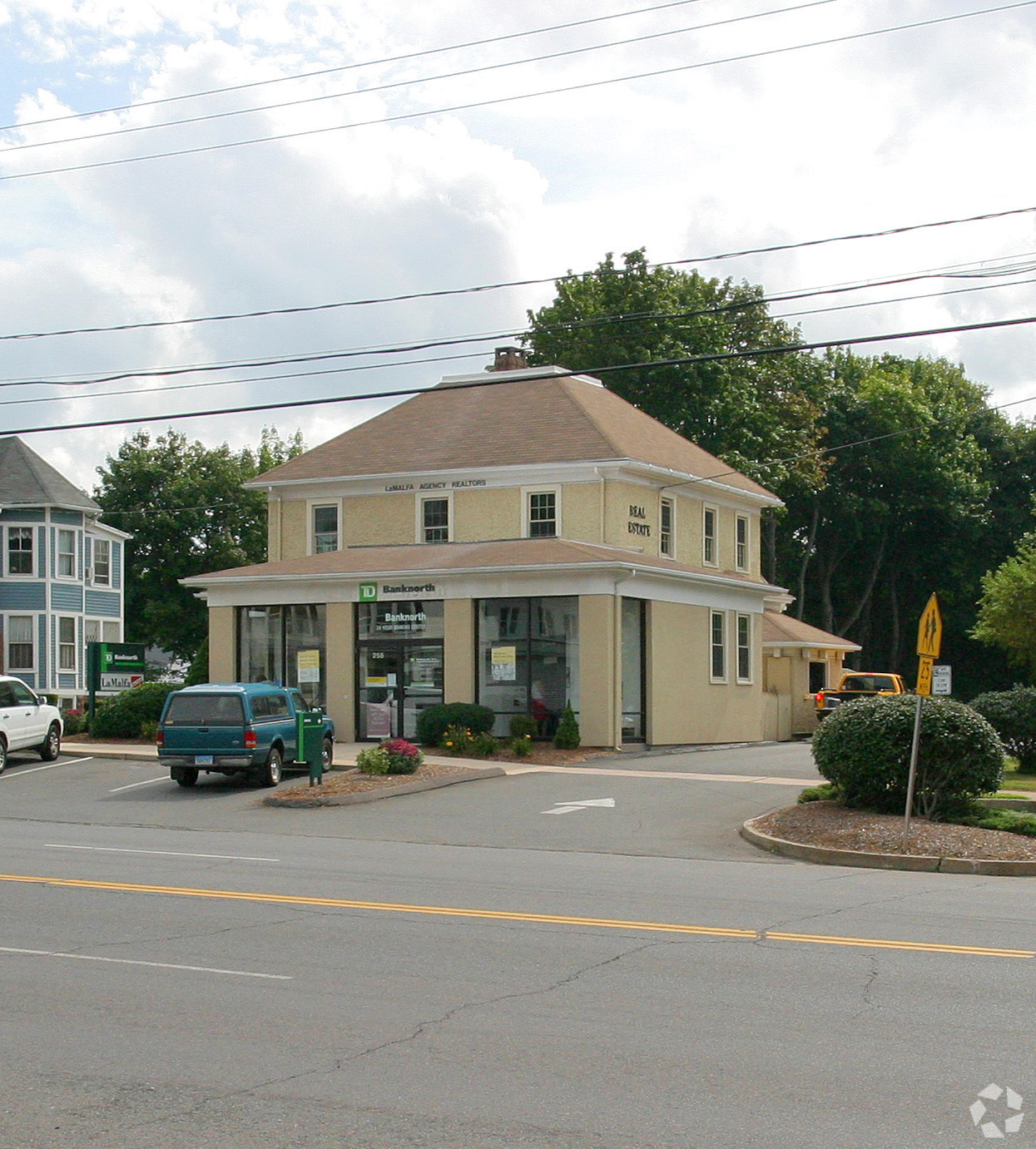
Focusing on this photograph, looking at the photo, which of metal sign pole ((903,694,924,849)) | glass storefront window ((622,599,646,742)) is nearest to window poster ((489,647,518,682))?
glass storefront window ((622,599,646,742))

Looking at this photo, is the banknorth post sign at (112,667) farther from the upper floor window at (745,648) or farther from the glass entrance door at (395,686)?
the upper floor window at (745,648)

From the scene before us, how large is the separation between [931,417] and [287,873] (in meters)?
51.3

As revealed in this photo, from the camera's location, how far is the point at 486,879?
14.6 meters

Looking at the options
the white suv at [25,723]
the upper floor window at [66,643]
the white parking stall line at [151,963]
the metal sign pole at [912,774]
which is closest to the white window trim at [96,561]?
the upper floor window at [66,643]

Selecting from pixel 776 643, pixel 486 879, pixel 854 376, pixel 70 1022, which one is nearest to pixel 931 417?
pixel 854 376

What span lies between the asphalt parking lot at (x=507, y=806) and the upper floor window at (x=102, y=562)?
2300 cm

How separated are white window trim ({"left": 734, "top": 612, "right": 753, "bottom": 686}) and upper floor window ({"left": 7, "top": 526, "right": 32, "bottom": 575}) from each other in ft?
79.7

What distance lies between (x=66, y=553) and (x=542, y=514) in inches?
828

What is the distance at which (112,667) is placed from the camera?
34750 mm

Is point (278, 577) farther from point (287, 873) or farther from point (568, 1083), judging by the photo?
point (568, 1083)

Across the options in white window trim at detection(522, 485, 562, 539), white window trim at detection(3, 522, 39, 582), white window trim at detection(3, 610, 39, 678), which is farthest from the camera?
white window trim at detection(3, 522, 39, 582)

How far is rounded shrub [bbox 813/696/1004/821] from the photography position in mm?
18688

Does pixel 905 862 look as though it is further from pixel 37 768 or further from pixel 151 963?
pixel 37 768

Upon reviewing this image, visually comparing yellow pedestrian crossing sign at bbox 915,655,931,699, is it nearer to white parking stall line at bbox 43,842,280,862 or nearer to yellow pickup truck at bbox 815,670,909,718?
white parking stall line at bbox 43,842,280,862
